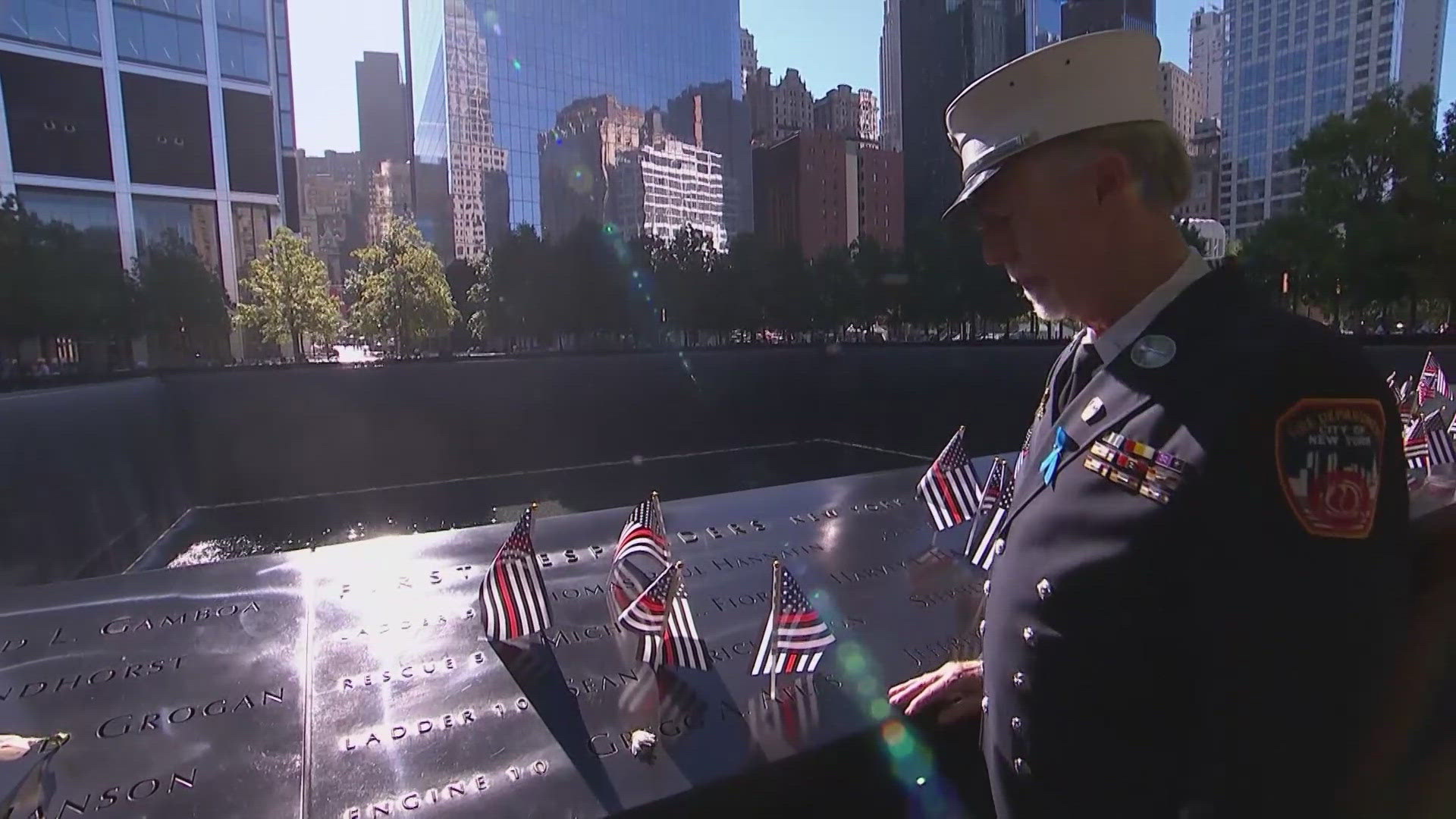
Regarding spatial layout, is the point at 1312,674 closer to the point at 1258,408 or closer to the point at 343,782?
the point at 1258,408

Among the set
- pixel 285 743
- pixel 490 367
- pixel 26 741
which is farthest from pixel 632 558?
pixel 490 367

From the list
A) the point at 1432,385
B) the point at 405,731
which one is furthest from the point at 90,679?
the point at 1432,385

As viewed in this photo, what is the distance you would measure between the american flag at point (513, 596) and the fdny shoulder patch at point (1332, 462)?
7.98 feet

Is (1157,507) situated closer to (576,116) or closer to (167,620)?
(167,620)

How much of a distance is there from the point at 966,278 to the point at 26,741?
42.8 m

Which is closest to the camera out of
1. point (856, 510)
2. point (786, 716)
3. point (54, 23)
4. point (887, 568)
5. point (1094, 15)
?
point (786, 716)

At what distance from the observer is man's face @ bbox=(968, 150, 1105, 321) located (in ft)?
5.11

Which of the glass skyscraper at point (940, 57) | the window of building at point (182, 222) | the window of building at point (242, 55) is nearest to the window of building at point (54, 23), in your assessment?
the window of building at point (242, 55)

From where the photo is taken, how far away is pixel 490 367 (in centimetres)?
3042

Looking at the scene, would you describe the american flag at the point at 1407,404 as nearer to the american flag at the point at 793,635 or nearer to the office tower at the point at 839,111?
the american flag at the point at 793,635

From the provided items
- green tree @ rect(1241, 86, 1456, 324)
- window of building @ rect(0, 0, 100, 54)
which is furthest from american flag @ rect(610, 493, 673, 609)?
window of building @ rect(0, 0, 100, 54)

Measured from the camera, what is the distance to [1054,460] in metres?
1.63

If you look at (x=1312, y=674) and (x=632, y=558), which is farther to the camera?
(x=632, y=558)

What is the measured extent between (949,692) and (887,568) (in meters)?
1.68
